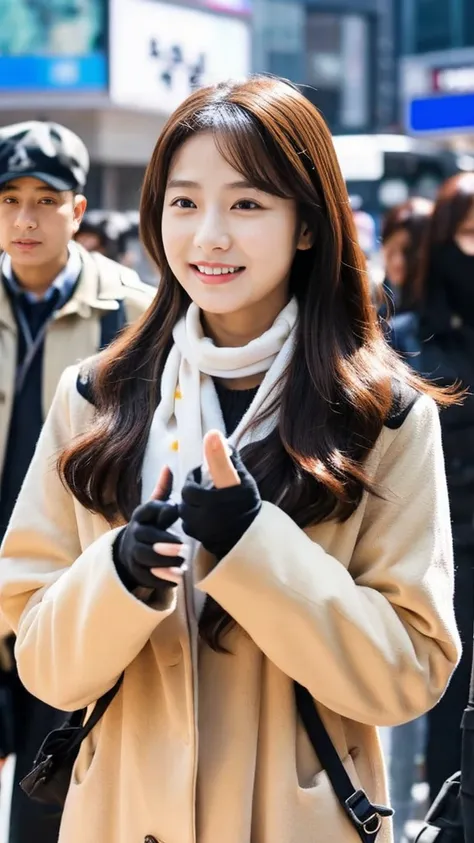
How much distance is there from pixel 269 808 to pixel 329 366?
71 cm

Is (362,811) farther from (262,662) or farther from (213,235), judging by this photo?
(213,235)

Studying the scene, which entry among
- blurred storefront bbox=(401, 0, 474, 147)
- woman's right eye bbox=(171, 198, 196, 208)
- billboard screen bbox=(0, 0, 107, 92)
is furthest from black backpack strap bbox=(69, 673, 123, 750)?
blurred storefront bbox=(401, 0, 474, 147)

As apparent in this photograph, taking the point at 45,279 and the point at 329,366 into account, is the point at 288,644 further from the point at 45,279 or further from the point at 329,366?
the point at 45,279

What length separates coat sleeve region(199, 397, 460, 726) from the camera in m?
2.17

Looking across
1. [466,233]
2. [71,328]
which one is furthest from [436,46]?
[71,328]

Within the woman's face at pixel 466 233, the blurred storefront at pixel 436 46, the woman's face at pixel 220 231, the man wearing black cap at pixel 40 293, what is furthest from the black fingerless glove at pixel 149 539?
the blurred storefront at pixel 436 46

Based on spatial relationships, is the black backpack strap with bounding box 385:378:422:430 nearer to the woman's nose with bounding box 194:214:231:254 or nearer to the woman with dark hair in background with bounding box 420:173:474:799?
the woman's nose with bounding box 194:214:231:254

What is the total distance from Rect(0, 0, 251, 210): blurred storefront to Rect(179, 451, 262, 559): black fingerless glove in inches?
747

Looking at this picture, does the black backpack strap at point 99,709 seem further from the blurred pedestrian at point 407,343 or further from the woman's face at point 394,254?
the woman's face at point 394,254

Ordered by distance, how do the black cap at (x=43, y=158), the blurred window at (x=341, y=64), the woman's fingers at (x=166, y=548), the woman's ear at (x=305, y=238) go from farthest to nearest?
1. the blurred window at (x=341, y=64)
2. the black cap at (x=43, y=158)
3. the woman's ear at (x=305, y=238)
4. the woman's fingers at (x=166, y=548)

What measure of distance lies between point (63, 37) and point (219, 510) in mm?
19788

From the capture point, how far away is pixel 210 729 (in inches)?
90.7

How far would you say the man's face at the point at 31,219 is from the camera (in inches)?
158

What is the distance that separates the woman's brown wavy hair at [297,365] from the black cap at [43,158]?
152 cm
